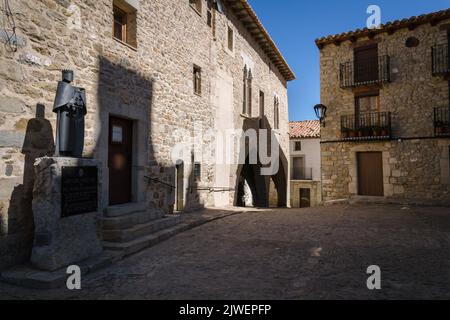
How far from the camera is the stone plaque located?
405 centimetres

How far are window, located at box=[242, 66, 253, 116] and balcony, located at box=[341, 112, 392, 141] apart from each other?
4.05 m

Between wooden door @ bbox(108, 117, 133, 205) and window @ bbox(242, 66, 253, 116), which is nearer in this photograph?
wooden door @ bbox(108, 117, 133, 205)

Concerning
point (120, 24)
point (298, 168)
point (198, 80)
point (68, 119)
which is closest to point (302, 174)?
point (298, 168)

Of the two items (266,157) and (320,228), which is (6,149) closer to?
(320,228)

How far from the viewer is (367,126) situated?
1135cm

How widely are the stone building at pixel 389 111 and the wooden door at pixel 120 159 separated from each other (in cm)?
828

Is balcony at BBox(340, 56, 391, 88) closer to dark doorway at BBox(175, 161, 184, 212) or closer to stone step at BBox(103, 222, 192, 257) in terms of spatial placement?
dark doorway at BBox(175, 161, 184, 212)

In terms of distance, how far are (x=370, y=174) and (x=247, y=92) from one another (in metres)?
6.18

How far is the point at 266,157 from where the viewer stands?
14906 millimetres

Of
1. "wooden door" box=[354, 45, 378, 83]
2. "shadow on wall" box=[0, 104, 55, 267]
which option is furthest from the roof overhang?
"shadow on wall" box=[0, 104, 55, 267]

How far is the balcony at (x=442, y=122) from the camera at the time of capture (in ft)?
33.2
